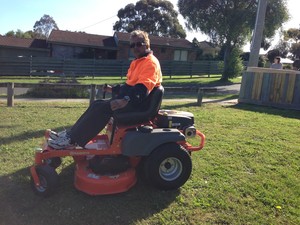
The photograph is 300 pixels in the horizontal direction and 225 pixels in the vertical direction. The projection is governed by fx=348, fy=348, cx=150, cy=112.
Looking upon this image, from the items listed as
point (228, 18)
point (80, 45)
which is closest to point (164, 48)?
point (80, 45)

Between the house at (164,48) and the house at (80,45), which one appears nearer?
the house at (80,45)

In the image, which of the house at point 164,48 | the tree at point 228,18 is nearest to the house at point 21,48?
the house at point 164,48

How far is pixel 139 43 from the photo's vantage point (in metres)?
4.09

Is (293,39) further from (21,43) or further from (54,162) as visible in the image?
(54,162)

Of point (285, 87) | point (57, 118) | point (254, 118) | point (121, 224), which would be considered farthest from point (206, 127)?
point (285, 87)

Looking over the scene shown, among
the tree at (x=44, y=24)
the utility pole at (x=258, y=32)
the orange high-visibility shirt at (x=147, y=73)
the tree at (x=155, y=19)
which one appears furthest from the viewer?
the tree at (x=44, y=24)

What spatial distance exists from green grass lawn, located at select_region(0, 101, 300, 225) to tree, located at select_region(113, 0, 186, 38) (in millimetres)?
47388

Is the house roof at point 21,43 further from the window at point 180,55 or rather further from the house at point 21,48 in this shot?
the window at point 180,55

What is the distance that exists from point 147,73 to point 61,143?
1262mm

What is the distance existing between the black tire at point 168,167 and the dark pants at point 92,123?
26.9 inches

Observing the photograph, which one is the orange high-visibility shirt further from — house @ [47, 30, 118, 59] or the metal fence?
house @ [47, 30, 118, 59]

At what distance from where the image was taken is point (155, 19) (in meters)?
52.6

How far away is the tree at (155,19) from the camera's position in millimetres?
52359

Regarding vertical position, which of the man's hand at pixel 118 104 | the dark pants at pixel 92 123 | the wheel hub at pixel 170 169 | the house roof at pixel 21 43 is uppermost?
the house roof at pixel 21 43
